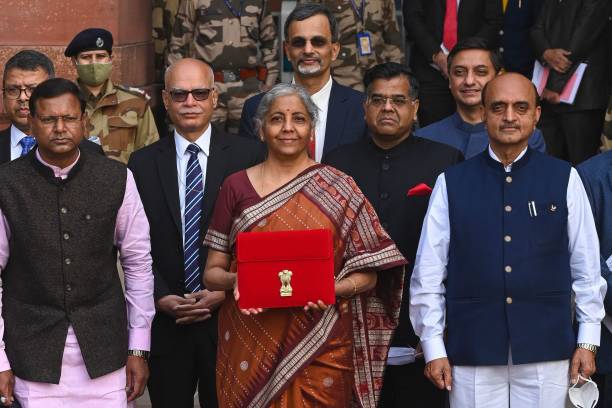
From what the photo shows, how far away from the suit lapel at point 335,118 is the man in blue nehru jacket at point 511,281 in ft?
4.22

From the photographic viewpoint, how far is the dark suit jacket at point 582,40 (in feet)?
26.9

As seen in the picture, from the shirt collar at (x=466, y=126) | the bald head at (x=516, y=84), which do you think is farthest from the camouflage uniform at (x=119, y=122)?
the bald head at (x=516, y=84)

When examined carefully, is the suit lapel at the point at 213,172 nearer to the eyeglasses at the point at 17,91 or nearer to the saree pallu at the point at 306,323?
the saree pallu at the point at 306,323

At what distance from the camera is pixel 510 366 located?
17.2 feet

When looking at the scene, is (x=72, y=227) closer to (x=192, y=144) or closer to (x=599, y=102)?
(x=192, y=144)

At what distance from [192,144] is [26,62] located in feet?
3.33

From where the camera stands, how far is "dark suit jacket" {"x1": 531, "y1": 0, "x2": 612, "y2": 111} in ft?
26.9

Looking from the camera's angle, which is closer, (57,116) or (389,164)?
(57,116)

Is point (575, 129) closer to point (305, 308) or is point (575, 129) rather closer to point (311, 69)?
point (311, 69)

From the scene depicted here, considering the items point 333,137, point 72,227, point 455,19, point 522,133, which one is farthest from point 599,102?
point 72,227

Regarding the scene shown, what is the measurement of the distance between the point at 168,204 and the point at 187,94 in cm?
53

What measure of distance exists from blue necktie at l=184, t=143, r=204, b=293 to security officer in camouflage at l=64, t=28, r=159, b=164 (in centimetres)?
158

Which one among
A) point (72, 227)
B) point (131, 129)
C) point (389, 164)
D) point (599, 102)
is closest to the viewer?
point (72, 227)

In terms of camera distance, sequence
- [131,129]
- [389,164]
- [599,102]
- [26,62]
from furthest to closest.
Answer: [599,102], [131,129], [26,62], [389,164]
